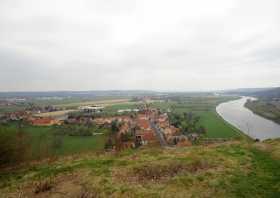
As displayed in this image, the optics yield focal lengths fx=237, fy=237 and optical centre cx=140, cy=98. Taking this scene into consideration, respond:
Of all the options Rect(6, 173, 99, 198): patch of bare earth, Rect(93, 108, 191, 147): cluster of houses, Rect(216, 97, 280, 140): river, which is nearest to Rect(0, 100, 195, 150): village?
Rect(93, 108, 191, 147): cluster of houses

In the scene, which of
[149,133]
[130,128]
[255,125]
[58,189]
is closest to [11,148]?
[58,189]

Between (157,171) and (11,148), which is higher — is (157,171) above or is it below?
below

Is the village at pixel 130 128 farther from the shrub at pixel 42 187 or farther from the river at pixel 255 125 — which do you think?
the river at pixel 255 125

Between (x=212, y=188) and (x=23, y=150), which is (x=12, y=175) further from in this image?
(x=212, y=188)

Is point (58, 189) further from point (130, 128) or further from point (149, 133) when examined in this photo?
point (130, 128)

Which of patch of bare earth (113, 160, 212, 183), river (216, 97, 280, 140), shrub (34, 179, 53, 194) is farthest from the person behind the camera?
river (216, 97, 280, 140)

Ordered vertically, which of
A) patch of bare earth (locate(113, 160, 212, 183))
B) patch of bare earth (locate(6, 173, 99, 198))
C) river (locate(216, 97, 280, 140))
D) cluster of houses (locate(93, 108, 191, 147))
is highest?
patch of bare earth (locate(113, 160, 212, 183))

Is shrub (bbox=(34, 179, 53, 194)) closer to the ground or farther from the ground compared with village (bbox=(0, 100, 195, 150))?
farther from the ground

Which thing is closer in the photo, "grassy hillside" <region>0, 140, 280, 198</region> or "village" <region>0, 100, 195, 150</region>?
"grassy hillside" <region>0, 140, 280, 198</region>

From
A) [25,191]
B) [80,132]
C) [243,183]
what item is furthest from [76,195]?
[80,132]

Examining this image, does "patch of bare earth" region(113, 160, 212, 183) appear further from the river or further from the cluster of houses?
the river
